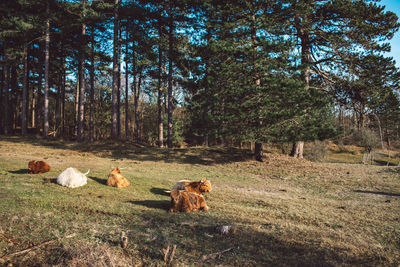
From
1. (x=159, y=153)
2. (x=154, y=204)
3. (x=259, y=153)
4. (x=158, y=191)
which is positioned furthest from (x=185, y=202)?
(x=159, y=153)

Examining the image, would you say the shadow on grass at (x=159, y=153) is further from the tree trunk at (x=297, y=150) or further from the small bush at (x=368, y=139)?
the small bush at (x=368, y=139)

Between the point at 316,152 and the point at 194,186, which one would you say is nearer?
the point at 194,186

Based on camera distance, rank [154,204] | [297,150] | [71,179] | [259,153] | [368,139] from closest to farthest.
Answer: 1. [154,204]
2. [71,179]
3. [259,153]
4. [297,150]
5. [368,139]

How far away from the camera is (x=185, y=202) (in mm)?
4738

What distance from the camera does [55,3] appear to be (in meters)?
19.1

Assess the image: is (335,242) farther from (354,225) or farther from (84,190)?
(84,190)

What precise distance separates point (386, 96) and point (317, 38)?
5.41 metres

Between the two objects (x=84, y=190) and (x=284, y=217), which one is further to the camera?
(x=84, y=190)

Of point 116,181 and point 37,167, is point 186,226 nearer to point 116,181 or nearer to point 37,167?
point 116,181

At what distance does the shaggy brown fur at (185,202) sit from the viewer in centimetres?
470

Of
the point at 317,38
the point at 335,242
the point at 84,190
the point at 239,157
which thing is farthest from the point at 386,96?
the point at 84,190

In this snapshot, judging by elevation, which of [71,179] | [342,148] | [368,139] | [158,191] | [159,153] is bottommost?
[342,148]

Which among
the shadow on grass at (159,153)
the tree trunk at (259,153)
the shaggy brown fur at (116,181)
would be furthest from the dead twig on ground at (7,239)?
the tree trunk at (259,153)

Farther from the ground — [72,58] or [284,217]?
[72,58]
